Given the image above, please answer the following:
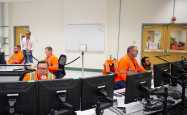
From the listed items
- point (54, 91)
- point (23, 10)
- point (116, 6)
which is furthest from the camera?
point (23, 10)

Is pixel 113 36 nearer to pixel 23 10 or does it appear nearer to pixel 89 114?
pixel 23 10

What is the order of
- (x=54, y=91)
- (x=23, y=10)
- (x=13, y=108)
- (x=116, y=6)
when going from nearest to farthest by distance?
(x=13, y=108)
(x=54, y=91)
(x=116, y=6)
(x=23, y=10)

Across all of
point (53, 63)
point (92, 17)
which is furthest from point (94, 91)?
point (92, 17)

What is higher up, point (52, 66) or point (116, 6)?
point (116, 6)

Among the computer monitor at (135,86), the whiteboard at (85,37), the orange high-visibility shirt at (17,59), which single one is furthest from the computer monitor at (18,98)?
the whiteboard at (85,37)

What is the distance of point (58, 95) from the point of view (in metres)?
2.17

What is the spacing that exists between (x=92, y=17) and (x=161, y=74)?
6.04m

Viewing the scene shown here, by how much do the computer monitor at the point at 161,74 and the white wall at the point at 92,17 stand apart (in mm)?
4922

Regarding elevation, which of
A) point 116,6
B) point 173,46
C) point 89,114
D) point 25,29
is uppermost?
point 116,6

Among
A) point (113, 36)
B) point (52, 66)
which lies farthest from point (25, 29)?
point (52, 66)

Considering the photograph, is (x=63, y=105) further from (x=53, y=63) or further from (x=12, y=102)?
(x=53, y=63)

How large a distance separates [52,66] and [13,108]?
3.62 meters

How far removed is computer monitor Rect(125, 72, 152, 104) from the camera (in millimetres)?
2625

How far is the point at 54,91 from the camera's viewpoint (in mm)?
2146
